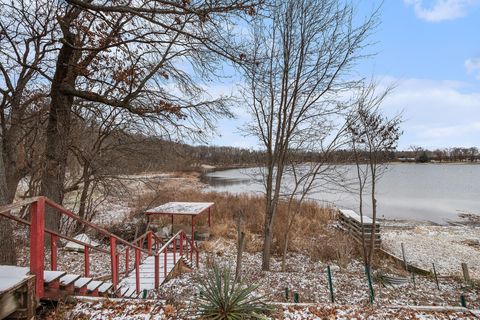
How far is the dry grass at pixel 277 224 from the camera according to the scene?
10.8 metres

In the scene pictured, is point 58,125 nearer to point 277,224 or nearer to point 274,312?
point 274,312

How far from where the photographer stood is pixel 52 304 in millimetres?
3527

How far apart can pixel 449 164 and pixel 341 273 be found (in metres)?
100

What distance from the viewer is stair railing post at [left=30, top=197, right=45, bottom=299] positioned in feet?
10.0

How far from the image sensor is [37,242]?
309cm

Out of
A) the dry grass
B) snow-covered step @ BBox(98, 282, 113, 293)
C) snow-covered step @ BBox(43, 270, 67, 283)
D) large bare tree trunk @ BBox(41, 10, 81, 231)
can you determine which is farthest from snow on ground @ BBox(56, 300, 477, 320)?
large bare tree trunk @ BBox(41, 10, 81, 231)

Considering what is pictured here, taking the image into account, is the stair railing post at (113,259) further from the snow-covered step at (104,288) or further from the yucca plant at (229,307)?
the yucca plant at (229,307)

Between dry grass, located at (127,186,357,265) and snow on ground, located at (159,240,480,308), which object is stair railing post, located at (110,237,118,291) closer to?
snow on ground, located at (159,240,480,308)

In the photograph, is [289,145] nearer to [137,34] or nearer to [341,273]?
[341,273]

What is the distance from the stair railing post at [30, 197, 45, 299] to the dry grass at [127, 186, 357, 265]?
222 inches

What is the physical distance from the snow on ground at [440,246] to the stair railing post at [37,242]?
35.8ft

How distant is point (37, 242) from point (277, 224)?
1107 cm

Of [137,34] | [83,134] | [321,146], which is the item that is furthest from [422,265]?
[83,134]

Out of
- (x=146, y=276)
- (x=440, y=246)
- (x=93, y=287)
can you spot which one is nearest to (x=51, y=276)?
(x=93, y=287)
